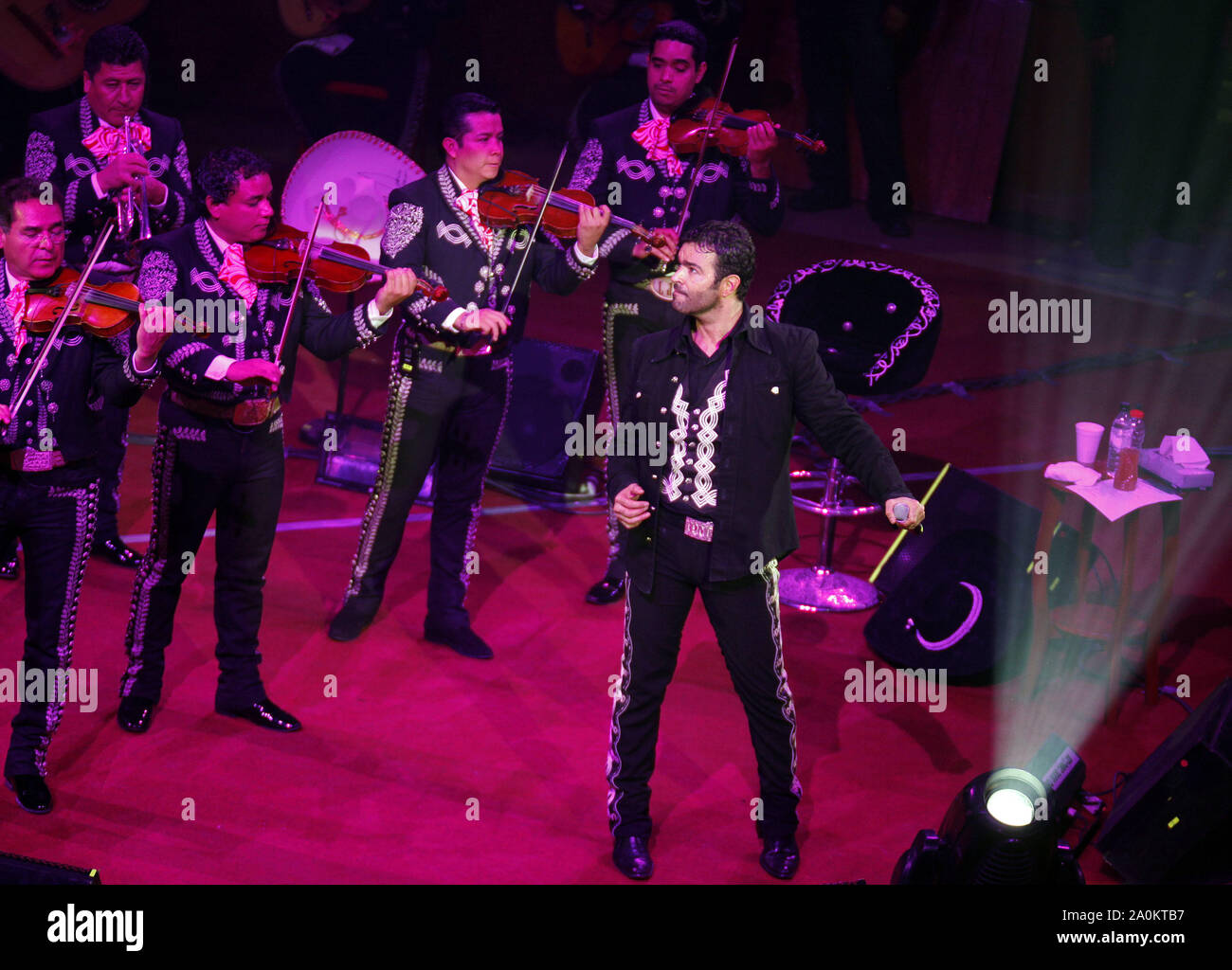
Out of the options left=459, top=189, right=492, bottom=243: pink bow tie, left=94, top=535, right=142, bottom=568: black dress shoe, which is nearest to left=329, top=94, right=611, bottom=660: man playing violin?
left=459, top=189, right=492, bottom=243: pink bow tie

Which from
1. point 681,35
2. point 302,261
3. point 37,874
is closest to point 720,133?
point 681,35

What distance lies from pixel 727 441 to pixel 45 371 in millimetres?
2102

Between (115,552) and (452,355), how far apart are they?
1.97 m

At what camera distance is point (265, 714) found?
511 centimetres

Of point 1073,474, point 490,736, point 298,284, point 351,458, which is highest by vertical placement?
point 298,284

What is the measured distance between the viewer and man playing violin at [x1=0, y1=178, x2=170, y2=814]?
13.7 feet

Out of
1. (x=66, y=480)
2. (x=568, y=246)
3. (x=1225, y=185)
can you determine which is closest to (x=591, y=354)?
(x=568, y=246)

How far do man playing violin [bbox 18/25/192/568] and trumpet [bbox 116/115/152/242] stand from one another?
0.02 meters

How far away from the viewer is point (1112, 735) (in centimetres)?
543

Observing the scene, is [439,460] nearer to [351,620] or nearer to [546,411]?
[351,620]

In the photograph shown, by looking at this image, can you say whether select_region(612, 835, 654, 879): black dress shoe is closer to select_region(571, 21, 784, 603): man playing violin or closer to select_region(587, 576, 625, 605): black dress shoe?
select_region(587, 576, 625, 605): black dress shoe

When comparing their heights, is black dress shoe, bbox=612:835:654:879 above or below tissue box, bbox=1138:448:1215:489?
below

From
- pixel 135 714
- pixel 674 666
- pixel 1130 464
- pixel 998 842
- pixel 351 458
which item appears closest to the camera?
pixel 998 842

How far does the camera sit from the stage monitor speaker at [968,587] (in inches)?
224
